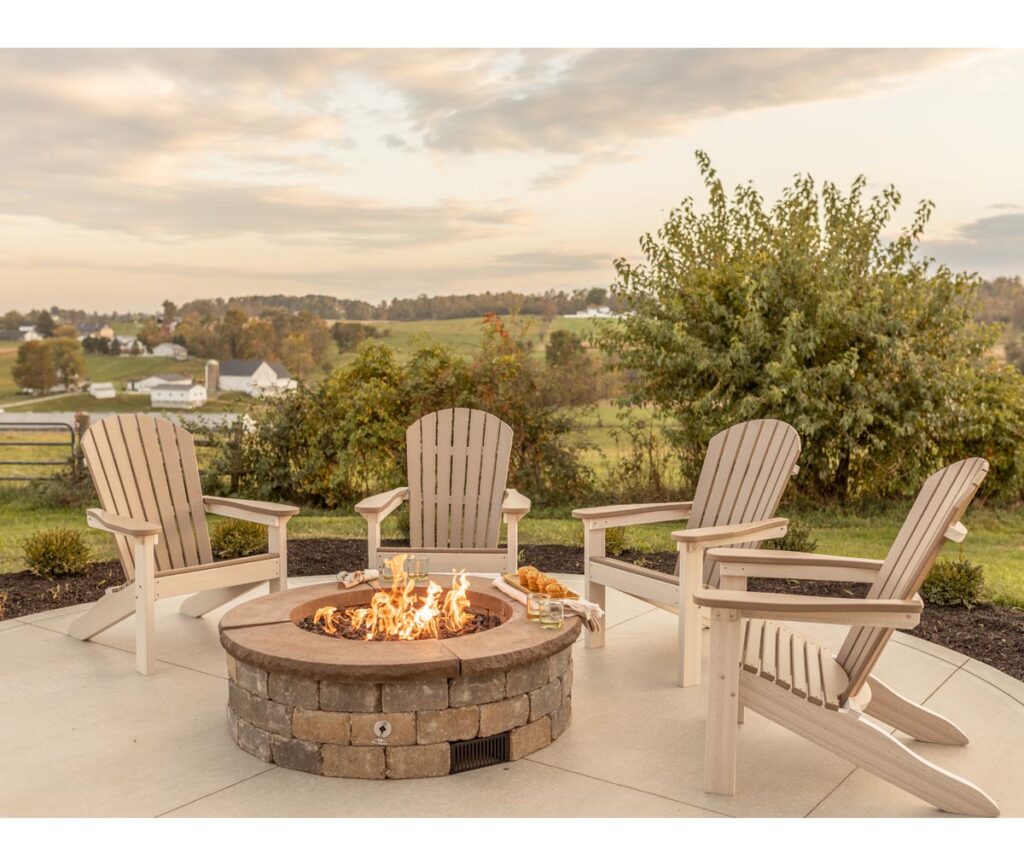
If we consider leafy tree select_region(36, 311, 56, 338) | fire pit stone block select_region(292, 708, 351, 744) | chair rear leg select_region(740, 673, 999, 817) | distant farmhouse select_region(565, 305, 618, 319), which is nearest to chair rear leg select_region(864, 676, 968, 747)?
chair rear leg select_region(740, 673, 999, 817)

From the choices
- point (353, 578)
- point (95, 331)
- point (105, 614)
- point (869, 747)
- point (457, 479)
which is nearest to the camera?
point (869, 747)

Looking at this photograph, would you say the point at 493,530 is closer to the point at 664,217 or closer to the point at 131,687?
the point at 131,687

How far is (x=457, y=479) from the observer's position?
5.09 metres

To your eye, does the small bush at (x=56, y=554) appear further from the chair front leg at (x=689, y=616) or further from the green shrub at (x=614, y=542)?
the chair front leg at (x=689, y=616)

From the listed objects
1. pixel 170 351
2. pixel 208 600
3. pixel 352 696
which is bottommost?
pixel 208 600

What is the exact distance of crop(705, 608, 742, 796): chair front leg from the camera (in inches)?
111

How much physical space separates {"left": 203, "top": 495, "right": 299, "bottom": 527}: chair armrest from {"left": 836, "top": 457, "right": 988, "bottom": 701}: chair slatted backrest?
2.55m

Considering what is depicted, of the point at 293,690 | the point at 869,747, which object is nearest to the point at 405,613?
the point at 293,690

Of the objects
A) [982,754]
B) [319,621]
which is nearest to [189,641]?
[319,621]

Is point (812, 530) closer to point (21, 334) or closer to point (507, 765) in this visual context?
point (507, 765)

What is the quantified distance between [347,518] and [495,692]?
204 inches

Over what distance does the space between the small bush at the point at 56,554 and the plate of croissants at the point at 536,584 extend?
306 cm

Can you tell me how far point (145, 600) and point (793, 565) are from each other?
2597mm

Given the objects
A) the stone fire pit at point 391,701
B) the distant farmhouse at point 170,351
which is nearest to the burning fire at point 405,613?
the stone fire pit at point 391,701
